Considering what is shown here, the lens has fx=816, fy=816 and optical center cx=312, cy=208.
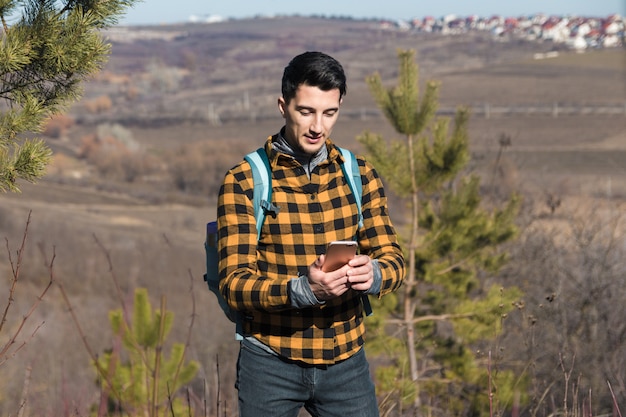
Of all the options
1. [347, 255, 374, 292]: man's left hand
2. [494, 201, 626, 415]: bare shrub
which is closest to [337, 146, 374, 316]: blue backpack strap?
[347, 255, 374, 292]: man's left hand

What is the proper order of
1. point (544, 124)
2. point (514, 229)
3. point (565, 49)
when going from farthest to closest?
point (565, 49), point (544, 124), point (514, 229)

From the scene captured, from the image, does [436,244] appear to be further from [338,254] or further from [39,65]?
[338,254]

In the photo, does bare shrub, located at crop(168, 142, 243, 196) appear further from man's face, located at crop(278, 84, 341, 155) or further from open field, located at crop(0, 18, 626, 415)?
man's face, located at crop(278, 84, 341, 155)

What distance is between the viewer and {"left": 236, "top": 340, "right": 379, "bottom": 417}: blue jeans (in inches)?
74.7

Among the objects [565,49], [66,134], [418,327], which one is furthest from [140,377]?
[565,49]

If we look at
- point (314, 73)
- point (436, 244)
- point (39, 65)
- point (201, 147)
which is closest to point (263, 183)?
point (314, 73)

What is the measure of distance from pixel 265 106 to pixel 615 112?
3754 cm

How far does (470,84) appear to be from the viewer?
273 feet

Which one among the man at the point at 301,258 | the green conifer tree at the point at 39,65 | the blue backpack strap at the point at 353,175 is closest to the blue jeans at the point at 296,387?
the man at the point at 301,258

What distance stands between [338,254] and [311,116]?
412 millimetres

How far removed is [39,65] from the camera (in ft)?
8.39

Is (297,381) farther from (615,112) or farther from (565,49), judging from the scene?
(565,49)

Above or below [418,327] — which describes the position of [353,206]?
above

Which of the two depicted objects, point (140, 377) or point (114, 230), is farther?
point (114, 230)
